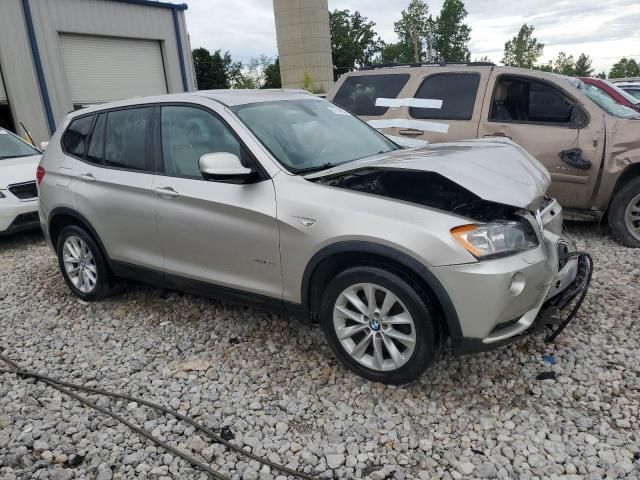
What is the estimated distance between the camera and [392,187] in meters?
3.19

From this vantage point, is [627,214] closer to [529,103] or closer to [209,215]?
[529,103]

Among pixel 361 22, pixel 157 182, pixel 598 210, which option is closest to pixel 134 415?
pixel 157 182

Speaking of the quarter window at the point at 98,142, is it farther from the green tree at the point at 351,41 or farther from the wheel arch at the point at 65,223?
the green tree at the point at 351,41

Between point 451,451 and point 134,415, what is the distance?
1790 mm

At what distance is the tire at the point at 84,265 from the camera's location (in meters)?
4.48

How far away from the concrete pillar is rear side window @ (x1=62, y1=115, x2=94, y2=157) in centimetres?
3548

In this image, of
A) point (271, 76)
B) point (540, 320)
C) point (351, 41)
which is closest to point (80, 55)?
point (540, 320)

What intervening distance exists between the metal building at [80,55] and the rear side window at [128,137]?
41.9ft

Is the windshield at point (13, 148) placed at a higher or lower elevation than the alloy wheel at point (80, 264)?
higher

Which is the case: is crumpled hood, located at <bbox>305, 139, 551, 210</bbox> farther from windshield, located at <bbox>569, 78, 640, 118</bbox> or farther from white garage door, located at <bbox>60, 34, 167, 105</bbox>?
white garage door, located at <bbox>60, 34, 167, 105</bbox>

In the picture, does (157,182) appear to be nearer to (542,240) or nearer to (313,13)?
(542,240)

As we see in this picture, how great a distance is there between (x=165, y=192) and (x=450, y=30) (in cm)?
7840

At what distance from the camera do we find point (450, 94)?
6109 mm

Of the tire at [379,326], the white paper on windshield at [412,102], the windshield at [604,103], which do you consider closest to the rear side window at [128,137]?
the tire at [379,326]
